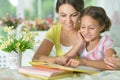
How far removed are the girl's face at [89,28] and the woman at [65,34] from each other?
10 centimetres

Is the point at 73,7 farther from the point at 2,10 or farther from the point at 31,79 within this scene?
the point at 2,10

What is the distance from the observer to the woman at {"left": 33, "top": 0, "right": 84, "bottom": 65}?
201 centimetres

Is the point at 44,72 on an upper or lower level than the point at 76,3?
lower

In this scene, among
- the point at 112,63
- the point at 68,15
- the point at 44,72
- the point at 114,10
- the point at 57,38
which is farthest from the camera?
the point at 114,10

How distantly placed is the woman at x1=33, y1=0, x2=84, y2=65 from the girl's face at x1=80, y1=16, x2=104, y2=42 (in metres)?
0.10

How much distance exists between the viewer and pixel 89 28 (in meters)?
1.81

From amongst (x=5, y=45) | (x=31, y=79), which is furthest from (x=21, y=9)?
(x=31, y=79)

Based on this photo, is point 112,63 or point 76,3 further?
point 76,3

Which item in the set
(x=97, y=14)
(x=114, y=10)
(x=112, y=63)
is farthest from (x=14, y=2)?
(x=112, y=63)

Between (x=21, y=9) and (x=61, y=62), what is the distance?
10.7 feet

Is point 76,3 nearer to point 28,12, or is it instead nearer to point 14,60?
point 14,60

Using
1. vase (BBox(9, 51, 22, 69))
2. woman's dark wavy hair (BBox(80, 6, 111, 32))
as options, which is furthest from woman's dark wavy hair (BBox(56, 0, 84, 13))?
vase (BBox(9, 51, 22, 69))

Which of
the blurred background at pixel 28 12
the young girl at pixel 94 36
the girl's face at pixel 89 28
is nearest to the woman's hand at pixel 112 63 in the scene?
the young girl at pixel 94 36

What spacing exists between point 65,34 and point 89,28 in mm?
383
